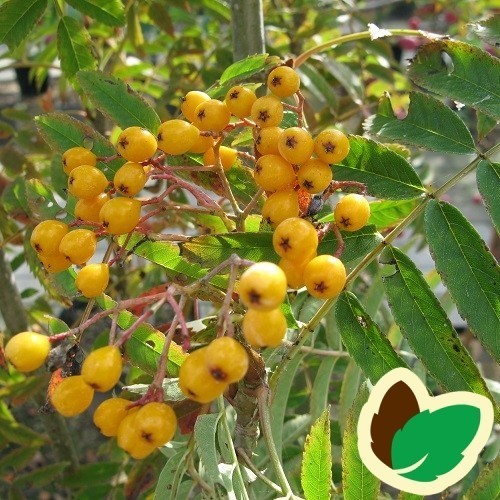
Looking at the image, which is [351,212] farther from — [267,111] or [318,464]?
[318,464]

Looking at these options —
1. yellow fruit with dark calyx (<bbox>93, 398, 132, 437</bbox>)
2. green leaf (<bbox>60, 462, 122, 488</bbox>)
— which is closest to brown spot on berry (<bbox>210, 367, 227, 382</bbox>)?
yellow fruit with dark calyx (<bbox>93, 398, 132, 437</bbox>)

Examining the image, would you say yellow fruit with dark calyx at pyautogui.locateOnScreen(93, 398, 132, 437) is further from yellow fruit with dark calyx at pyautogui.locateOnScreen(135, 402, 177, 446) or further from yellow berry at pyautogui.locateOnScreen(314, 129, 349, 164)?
yellow berry at pyautogui.locateOnScreen(314, 129, 349, 164)

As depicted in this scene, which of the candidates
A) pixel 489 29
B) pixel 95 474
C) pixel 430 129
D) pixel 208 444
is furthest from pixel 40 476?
pixel 489 29

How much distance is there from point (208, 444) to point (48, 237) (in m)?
0.26

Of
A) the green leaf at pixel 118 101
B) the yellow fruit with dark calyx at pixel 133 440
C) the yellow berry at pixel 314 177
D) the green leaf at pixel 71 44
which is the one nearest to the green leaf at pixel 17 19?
the green leaf at pixel 71 44

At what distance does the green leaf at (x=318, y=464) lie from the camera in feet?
2.25

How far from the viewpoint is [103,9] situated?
101 centimetres

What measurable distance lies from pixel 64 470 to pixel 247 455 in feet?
2.36

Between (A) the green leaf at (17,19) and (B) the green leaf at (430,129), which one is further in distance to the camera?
(A) the green leaf at (17,19)

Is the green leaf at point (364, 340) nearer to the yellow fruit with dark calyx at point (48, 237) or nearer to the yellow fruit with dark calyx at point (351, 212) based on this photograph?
the yellow fruit with dark calyx at point (351, 212)

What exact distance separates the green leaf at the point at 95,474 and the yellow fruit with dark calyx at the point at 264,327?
0.82m

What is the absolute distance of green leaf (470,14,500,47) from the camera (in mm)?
857

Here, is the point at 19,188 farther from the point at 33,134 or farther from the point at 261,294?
the point at 261,294

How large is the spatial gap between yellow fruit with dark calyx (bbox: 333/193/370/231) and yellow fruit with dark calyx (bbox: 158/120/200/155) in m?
0.17
